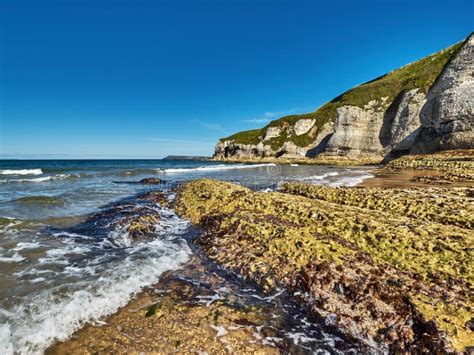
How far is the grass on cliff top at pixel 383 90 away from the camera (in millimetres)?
68250

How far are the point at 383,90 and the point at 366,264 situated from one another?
92.8 meters

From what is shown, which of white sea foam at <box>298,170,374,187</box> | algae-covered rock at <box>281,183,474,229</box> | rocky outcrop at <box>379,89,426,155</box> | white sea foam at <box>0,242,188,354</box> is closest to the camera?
white sea foam at <box>0,242,188,354</box>

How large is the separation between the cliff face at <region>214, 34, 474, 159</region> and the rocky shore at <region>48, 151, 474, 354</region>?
4805 centimetres

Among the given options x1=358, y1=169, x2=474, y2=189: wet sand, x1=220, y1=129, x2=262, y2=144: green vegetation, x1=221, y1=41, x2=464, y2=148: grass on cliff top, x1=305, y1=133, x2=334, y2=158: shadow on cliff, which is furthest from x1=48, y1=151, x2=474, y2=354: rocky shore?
x1=220, y1=129, x2=262, y2=144: green vegetation

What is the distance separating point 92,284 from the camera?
6.15m

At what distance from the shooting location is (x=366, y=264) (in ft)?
19.5

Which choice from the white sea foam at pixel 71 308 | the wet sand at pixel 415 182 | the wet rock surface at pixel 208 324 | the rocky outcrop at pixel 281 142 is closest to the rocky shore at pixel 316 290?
the wet rock surface at pixel 208 324

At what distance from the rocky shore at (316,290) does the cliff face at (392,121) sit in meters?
48.1

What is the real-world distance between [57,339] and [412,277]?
667 centimetres

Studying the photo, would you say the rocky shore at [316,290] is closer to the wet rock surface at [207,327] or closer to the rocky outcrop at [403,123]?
the wet rock surface at [207,327]

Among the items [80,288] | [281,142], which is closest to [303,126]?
[281,142]

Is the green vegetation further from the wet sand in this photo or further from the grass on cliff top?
the wet sand

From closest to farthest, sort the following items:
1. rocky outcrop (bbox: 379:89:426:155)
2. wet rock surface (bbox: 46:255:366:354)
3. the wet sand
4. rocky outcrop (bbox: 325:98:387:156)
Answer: wet rock surface (bbox: 46:255:366:354) → the wet sand → rocky outcrop (bbox: 379:89:426:155) → rocky outcrop (bbox: 325:98:387:156)

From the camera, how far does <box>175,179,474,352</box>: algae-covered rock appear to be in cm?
448
